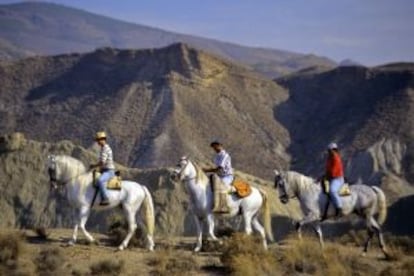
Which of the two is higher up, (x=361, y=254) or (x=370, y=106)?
(x=370, y=106)

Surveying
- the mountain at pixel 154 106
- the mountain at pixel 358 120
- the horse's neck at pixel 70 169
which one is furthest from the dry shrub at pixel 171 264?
the mountain at pixel 154 106

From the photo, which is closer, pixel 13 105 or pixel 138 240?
pixel 138 240

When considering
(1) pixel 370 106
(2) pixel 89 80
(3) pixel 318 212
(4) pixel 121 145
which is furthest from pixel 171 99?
(3) pixel 318 212

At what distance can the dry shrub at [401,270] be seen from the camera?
18.9m

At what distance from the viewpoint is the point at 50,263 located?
17.4 metres

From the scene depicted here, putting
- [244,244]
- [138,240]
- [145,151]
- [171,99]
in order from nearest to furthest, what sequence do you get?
[244,244]
[138,240]
[145,151]
[171,99]

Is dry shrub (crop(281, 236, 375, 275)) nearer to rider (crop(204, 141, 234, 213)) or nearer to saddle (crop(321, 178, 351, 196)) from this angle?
saddle (crop(321, 178, 351, 196))

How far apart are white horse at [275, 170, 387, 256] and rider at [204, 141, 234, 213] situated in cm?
154

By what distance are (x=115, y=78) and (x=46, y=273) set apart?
72197 mm

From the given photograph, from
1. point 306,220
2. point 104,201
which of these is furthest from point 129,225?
point 306,220

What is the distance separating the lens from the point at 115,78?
3484 inches

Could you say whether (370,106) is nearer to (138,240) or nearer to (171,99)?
(171,99)

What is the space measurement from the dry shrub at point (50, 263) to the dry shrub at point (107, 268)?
67 centimetres

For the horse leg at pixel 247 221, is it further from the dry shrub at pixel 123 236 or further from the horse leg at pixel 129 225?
the horse leg at pixel 129 225
